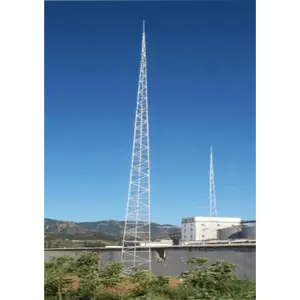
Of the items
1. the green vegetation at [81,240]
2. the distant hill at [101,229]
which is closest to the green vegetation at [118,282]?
the green vegetation at [81,240]

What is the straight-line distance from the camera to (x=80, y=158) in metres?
2.62

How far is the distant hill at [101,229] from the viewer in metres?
2.22

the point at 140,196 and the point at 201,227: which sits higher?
the point at 140,196

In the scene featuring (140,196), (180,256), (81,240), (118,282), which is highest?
(140,196)

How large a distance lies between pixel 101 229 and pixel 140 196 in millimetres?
312

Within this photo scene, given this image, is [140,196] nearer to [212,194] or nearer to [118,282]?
[212,194]

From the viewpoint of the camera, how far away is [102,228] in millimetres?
2287

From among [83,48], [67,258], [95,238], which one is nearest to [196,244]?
[95,238]

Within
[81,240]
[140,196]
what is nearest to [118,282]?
[81,240]

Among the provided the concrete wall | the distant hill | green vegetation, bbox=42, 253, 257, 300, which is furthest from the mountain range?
green vegetation, bbox=42, 253, 257, 300

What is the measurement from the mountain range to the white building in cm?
6

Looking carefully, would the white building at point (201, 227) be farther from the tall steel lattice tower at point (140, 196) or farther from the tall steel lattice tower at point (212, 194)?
the tall steel lattice tower at point (140, 196)

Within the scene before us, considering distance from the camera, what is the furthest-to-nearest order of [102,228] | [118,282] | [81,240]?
[118,282], [81,240], [102,228]
